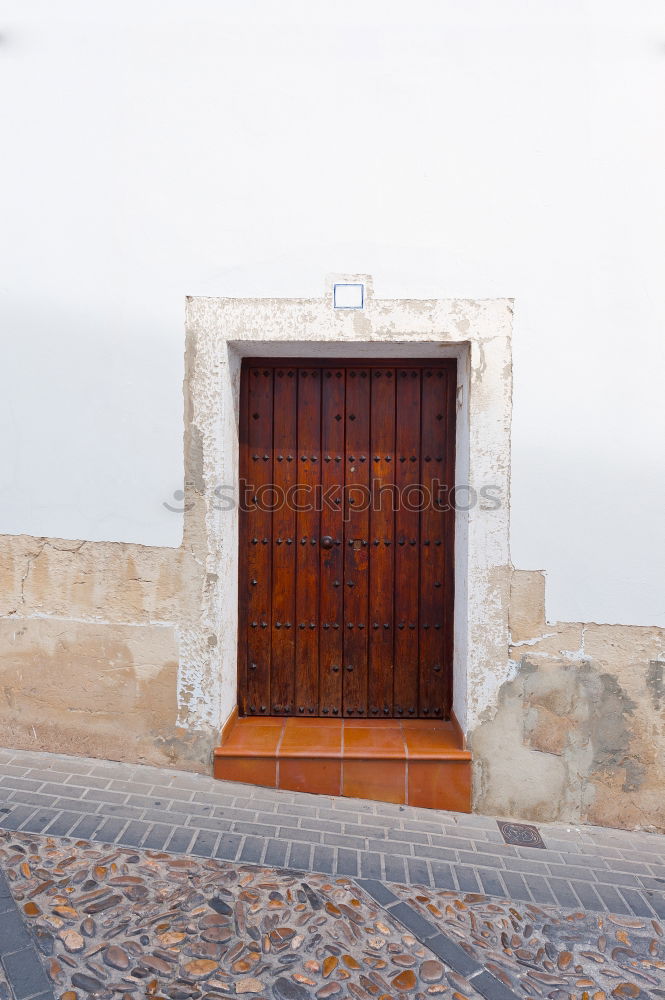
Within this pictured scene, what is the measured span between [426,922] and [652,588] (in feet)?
5.68

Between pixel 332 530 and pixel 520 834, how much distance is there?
5.41ft

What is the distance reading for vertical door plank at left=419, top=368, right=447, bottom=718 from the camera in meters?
3.20

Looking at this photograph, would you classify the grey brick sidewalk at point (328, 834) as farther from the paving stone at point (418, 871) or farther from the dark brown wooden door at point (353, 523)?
the dark brown wooden door at point (353, 523)

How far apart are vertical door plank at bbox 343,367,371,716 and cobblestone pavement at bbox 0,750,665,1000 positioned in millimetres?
772

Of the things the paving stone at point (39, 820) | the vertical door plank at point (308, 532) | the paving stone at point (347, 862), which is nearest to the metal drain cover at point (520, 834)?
Result: the paving stone at point (347, 862)

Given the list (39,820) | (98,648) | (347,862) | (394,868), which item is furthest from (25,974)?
(98,648)

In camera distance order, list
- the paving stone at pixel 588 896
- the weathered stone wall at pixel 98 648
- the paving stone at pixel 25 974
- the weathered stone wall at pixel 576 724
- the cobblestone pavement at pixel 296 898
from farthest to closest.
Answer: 1. the weathered stone wall at pixel 98 648
2. the weathered stone wall at pixel 576 724
3. the paving stone at pixel 588 896
4. the cobblestone pavement at pixel 296 898
5. the paving stone at pixel 25 974

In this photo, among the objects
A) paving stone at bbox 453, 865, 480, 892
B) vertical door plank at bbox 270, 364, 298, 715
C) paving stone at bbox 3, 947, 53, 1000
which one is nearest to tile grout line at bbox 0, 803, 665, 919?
paving stone at bbox 453, 865, 480, 892

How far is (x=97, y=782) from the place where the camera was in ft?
9.34

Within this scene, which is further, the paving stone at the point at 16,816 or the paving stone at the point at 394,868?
the paving stone at the point at 16,816

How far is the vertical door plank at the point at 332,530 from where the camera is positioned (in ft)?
10.5

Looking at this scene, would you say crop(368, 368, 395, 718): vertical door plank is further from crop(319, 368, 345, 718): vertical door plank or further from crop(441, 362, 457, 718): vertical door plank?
crop(441, 362, 457, 718): vertical door plank

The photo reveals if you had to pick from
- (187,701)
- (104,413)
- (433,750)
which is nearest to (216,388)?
(104,413)

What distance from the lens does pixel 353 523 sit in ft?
10.5
